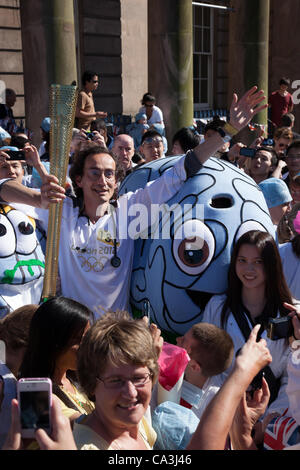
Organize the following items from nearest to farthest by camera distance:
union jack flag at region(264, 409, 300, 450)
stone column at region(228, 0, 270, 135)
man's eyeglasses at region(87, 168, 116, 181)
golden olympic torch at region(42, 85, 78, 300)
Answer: union jack flag at region(264, 409, 300, 450), golden olympic torch at region(42, 85, 78, 300), man's eyeglasses at region(87, 168, 116, 181), stone column at region(228, 0, 270, 135)

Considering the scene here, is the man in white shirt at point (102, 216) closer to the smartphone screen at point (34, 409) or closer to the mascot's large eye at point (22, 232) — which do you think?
the mascot's large eye at point (22, 232)

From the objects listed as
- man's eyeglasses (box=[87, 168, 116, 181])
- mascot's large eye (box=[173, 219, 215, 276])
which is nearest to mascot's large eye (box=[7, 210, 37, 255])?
man's eyeglasses (box=[87, 168, 116, 181])

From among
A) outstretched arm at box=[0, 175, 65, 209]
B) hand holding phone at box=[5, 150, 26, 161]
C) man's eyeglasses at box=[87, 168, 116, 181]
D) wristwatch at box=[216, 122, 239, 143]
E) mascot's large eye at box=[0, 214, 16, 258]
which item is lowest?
mascot's large eye at box=[0, 214, 16, 258]

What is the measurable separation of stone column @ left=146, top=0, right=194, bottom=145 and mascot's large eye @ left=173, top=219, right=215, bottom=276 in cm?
762

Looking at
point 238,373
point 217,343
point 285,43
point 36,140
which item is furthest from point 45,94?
point 285,43

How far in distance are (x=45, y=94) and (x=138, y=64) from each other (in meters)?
5.97

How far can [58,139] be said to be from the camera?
2.88 meters

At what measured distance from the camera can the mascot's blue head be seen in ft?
10.7

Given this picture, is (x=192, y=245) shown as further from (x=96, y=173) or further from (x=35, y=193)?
(x=35, y=193)

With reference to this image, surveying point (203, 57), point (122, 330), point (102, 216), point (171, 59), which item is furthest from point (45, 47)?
point (203, 57)

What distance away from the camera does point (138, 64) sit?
1407 centimetres

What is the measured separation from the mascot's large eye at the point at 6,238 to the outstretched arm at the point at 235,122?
1.16 m

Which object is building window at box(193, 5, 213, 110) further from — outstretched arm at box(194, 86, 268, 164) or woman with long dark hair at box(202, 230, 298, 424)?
woman with long dark hair at box(202, 230, 298, 424)
